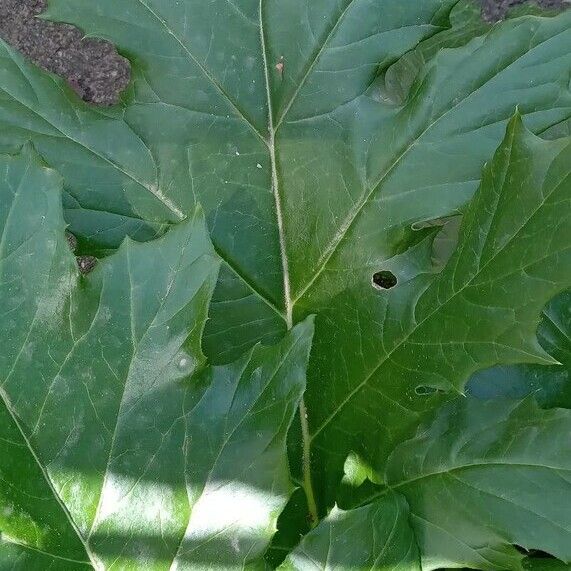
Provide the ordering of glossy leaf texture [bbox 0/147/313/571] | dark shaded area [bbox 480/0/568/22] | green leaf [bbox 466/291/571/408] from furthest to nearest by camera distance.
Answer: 1. dark shaded area [bbox 480/0/568/22]
2. green leaf [bbox 466/291/571/408]
3. glossy leaf texture [bbox 0/147/313/571]

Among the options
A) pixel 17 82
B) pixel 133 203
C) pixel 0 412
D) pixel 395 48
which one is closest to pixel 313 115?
pixel 395 48

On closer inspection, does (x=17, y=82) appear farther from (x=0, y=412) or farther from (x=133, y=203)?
(x=0, y=412)

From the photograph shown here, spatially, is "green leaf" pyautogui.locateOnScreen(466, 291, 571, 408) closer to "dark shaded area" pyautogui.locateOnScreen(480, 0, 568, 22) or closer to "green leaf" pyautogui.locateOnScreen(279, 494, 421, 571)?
"green leaf" pyautogui.locateOnScreen(279, 494, 421, 571)

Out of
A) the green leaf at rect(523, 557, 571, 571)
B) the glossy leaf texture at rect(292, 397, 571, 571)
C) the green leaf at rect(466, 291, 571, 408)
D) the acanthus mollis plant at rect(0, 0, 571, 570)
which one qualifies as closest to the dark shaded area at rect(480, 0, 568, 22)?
the acanthus mollis plant at rect(0, 0, 571, 570)

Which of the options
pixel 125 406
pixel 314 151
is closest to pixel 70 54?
pixel 314 151

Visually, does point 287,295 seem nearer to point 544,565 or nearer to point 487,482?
point 487,482

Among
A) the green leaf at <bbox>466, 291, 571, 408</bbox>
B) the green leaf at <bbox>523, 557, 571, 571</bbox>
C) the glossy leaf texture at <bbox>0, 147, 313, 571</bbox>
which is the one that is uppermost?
the glossy leaf texture at <bbox>0, 147, 313, 571</bbox>
